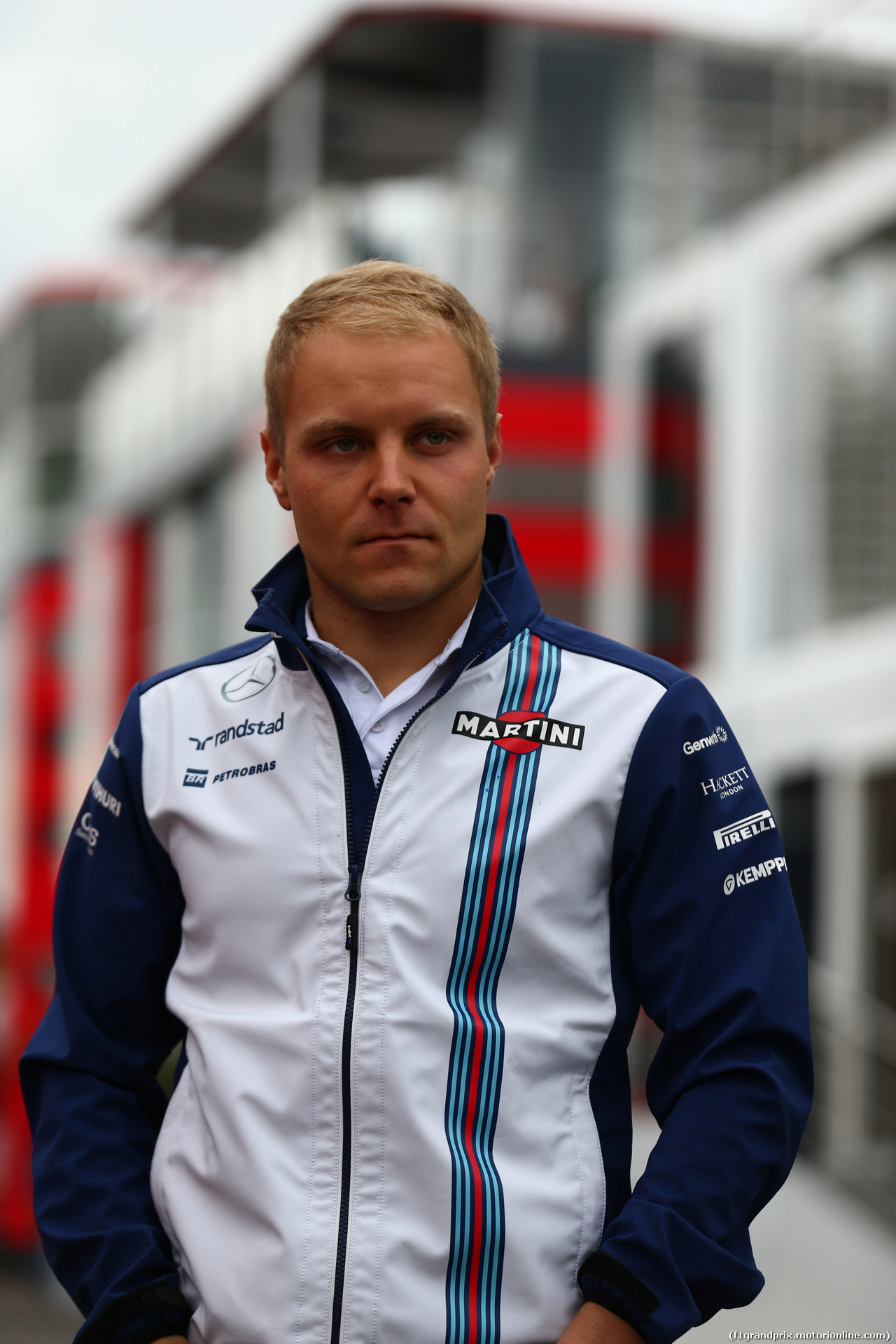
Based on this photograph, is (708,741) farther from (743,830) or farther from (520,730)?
(520,730)

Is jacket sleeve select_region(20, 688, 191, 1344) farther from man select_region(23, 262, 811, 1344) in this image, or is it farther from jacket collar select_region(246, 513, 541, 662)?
jacket collar select_region(246, 513, 541, 662)

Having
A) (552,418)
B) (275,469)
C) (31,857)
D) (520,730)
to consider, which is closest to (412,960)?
(520,730)

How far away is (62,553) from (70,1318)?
8.62 m

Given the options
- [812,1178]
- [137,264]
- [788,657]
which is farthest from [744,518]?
[137,264]

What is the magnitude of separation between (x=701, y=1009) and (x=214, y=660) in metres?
0.81

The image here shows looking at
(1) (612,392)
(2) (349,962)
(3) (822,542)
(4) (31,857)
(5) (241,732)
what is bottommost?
(4) (31,857)

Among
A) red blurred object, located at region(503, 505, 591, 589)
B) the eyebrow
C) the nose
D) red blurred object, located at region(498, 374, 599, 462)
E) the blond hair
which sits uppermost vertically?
red blurred object, located at region(498, 374, 599, 462)

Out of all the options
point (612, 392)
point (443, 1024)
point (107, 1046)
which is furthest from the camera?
point (612, 392)

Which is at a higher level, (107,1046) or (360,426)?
(360,426)

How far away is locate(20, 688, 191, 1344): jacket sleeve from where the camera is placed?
1986 millimetres

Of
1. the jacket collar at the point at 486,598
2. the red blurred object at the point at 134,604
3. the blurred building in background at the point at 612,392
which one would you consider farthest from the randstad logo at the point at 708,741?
the red blurred object at the point at 134,604

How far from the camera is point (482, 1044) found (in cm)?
190

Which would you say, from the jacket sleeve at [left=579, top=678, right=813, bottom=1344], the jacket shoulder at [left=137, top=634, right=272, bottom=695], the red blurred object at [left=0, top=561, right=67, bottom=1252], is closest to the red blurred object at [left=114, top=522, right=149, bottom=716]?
the red blurred object at [left=0, top=561, right=67, bottom=1252]

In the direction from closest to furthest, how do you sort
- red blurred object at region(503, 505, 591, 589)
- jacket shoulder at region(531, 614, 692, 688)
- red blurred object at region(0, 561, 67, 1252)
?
1. jacket shoulder at region(531, 614, 692, 688)
2. red blurred object at region(503, 505, 591, 589)
3. red blurred object at region(0, 561, 67, 1252)
